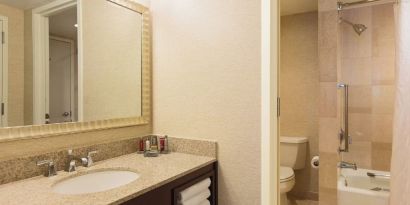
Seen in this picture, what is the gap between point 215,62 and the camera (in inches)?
61.7

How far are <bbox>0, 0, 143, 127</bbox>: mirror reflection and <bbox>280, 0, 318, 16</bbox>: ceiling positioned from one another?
1.69 meters

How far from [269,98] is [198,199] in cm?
66

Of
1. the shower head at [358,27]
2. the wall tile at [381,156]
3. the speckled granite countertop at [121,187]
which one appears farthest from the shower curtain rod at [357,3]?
the speckled granite countertop at [121,187]

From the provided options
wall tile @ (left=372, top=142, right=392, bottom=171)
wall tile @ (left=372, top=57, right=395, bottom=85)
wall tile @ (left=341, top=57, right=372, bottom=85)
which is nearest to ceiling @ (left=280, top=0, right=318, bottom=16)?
wall tile @ (left=341, top=57, right=372, bottom=85)

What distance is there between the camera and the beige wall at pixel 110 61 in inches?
58.7

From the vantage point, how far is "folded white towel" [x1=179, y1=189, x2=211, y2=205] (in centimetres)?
134

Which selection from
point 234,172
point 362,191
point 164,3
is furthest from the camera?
point 362,191

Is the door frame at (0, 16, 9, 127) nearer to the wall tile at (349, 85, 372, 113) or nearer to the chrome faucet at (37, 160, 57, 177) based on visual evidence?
the chrome faucet at (37, 160, 57, 177)

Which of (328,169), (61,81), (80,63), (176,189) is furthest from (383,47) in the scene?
(61,81)

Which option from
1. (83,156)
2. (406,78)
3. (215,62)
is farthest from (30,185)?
(406,78)

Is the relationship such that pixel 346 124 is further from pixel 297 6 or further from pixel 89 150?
pixel 89 150

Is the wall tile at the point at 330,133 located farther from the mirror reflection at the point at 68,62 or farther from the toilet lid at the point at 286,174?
the mirror reflection at the point at 68,62

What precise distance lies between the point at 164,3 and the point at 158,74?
477mm

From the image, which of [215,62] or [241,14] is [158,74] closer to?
[215,62]
